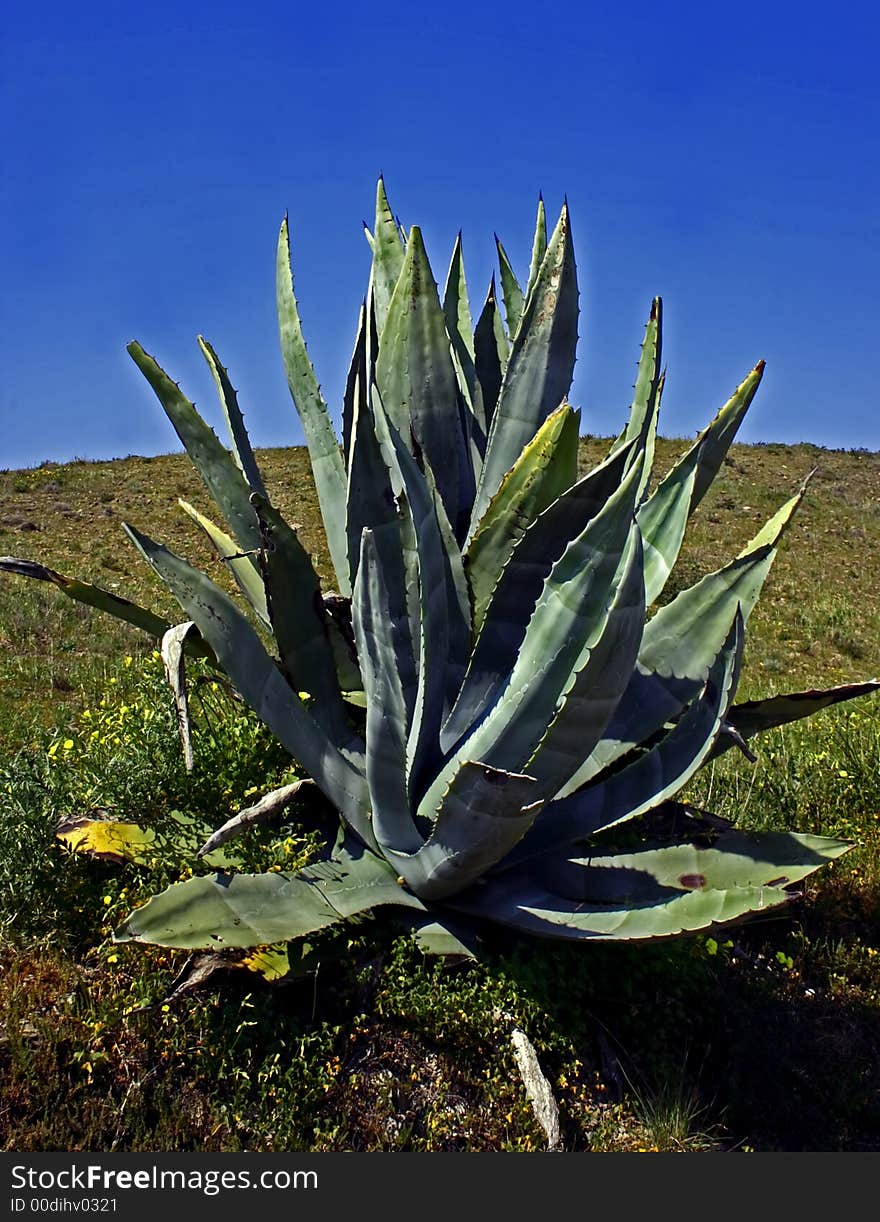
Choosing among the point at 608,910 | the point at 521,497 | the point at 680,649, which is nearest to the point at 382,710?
the point at 521,497

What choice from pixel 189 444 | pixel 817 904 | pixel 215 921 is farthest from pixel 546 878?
pixel 189 444

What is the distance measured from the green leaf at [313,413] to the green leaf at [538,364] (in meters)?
0.58

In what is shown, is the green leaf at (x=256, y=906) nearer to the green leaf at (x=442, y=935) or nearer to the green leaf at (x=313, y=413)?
the green leaf at (x=442, y=935)

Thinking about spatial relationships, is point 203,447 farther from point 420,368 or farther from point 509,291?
point 509,291

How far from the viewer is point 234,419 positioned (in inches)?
177

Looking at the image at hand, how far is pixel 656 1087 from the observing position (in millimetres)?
3926

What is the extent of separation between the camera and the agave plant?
3.52 meters

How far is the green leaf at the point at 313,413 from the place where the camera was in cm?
461

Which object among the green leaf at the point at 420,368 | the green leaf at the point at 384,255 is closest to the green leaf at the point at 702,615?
the green leaf at the point at 420,368

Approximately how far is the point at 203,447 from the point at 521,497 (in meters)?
1.34

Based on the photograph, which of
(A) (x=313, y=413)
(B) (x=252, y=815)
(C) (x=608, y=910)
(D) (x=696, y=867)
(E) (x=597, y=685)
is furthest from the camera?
(A) (x=313, y=413)

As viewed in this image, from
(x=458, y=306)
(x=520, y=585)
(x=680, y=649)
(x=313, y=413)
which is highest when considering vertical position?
(x=458, y=306)

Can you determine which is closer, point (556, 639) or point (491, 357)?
point (556, 639)

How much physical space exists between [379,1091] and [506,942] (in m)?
0.74
